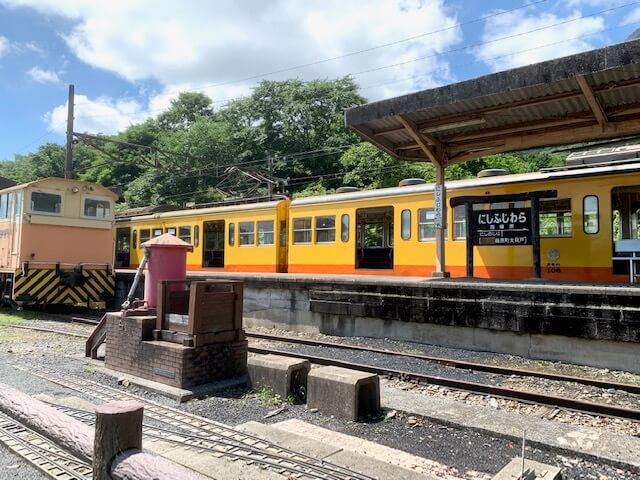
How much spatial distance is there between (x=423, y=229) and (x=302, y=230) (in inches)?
154

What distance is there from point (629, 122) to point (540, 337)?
471 cm

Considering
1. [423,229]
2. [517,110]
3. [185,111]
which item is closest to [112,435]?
[517,110]

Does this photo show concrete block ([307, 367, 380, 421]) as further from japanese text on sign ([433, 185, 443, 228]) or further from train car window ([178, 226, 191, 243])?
train car window ([178, 226, 191, 243])

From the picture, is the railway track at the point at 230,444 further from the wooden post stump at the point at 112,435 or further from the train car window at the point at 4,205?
the train car window at the point at 4,205

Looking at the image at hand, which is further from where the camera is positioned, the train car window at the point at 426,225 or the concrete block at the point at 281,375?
the train car window at the point at 426,225

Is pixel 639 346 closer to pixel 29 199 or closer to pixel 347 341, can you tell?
pixel 347 341

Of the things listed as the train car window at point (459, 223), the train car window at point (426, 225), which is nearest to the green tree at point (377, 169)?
the train car window at point (426, 225)

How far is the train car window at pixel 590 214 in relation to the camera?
9781mm

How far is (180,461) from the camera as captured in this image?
147 inches

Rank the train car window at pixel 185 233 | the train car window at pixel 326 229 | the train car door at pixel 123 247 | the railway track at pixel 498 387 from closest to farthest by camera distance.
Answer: the railway track at pixel 498 387 → the train car window at pixel 326 229 → the train car window at pixel 185 233 → the train car door at pixel 123 247

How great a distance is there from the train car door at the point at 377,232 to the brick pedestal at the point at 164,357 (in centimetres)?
737

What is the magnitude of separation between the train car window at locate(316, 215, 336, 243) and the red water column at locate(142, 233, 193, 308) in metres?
6.82

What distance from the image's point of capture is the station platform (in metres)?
7.31

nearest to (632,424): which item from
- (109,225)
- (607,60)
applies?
(607,60)
